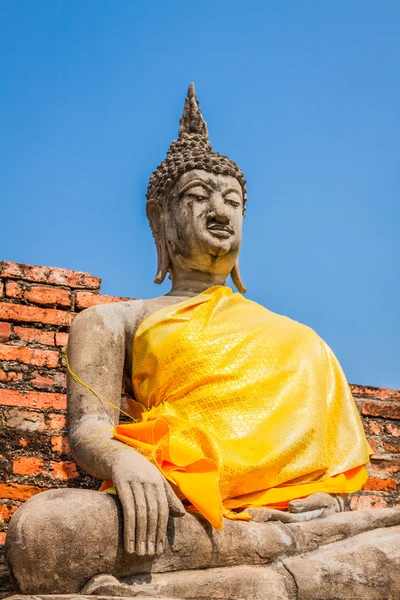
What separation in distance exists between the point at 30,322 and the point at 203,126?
4.76 ft

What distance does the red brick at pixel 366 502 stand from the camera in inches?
228

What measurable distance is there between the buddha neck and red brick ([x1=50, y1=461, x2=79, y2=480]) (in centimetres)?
101

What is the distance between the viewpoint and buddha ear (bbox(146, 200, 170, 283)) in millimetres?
5234

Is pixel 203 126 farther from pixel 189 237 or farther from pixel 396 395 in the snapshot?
pixel 396 395

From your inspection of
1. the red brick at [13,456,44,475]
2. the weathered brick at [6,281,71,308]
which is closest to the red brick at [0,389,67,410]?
the red brick at [13,456,44,475]

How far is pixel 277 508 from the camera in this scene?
14.1 ft

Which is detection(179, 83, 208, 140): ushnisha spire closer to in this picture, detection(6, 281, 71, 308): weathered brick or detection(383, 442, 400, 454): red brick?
detection(6, 281, 71, 308): weathered brick

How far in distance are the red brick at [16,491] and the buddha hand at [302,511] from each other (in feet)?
4.31

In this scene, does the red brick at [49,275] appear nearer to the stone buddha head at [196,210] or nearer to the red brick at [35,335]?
the red brick at [35,335]

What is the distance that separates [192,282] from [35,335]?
35.6 inches

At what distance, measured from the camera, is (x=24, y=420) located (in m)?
5.11

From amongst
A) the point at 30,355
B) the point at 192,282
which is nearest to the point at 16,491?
the point at 30,355

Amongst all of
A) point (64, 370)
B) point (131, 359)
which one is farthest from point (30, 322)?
point (131, 359)

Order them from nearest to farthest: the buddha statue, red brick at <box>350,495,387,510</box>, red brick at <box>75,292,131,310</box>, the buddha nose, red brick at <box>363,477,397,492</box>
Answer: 1. the buddha statue
2. the buddha nose
3. red brick at <box>75,292,131,310</box>
4. red brick at <box>350,495,387,510</box>
5. red brick at <box>363,477,397,492</box>
